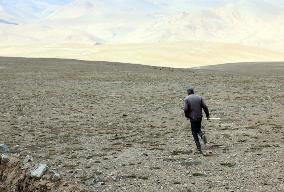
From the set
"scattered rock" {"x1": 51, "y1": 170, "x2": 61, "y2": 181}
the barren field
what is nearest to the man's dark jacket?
the barren field

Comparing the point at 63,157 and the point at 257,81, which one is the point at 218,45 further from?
the point at 63,157

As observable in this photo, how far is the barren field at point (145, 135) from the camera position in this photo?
15829 mm

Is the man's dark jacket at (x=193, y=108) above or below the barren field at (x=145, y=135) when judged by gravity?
above

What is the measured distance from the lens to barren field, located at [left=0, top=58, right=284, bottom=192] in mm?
15829

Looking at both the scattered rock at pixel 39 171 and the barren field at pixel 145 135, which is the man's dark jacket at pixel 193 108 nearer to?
the barren field at pixel 145 135

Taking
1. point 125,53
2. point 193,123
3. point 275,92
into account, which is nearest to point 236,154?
point 193,123

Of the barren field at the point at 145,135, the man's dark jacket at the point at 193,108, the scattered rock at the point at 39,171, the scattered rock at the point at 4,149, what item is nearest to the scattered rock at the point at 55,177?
the scattered rock at the point at 39,171

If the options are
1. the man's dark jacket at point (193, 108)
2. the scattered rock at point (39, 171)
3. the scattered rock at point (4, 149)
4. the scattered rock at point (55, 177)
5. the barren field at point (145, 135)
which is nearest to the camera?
the scattered rock at point (55, 177)

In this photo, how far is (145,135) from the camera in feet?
75.6

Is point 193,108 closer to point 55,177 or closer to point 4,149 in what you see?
point 55,177

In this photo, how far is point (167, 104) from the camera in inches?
1325

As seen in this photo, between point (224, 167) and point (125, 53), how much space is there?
391ft

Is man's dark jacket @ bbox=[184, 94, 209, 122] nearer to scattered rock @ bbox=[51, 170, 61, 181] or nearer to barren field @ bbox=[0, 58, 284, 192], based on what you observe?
barren field @ bbox=[0, 58, 284, 192]

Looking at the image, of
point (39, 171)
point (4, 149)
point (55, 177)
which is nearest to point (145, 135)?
point (4, 149)
